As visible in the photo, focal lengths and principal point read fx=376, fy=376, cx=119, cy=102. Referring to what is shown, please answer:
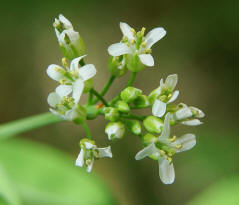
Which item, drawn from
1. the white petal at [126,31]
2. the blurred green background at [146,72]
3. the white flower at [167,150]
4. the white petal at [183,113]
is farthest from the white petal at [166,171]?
the blurred green background at [146,72]

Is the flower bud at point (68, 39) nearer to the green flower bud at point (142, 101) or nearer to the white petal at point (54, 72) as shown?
the white petal at point (54, 72)

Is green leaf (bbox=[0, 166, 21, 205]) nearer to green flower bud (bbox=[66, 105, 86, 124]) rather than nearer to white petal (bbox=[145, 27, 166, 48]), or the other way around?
green flower bud (bbox=[66, 105, 86, 124])

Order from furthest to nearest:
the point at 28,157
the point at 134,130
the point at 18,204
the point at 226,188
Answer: the point at 28,157
the point at 226,188
the point at 18,204
the point at 134,130

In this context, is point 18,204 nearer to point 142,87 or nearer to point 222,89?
point 142,87

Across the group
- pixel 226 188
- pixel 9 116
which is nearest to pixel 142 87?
pixel 9 116

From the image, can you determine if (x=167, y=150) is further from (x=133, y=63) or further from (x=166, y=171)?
(x=133, y=63)

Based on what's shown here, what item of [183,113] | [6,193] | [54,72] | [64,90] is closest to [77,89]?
[64,90]
